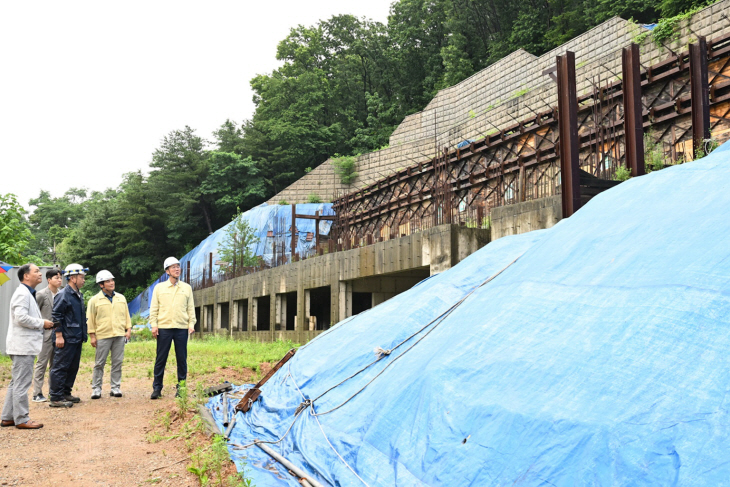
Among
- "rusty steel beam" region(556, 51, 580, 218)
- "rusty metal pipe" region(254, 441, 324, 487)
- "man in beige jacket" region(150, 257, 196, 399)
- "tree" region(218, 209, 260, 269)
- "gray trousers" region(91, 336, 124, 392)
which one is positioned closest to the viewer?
"rusty metal pipe" region(254, 441, 324, 487)

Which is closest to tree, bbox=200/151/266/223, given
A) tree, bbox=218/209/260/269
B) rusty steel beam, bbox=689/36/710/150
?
tree, bbox=218/209/260/269

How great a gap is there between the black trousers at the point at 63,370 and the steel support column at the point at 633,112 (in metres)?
8.95

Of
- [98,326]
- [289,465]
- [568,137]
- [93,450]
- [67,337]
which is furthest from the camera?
[568,137]

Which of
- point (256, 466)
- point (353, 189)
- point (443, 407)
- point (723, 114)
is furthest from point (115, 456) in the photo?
point (353, 189)

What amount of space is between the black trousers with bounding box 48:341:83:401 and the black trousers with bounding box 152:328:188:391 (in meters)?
1.12

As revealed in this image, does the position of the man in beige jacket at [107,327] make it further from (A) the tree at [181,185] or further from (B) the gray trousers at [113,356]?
(A) the tree at [181,185]

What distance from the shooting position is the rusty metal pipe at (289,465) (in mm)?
4723

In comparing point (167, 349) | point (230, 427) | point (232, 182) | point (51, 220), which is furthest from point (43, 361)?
point (51, 220)

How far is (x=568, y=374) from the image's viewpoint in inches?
146

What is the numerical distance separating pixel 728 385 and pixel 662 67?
15.3 m

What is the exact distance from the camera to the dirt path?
17.3ft

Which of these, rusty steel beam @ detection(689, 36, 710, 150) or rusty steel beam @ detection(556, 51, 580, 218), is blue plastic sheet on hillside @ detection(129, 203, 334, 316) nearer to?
rusty steel beam @ detection(556, 51, 580, 218)

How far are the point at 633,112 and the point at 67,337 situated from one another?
9.40 metres

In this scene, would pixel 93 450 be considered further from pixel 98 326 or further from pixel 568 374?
pixel 568 374
